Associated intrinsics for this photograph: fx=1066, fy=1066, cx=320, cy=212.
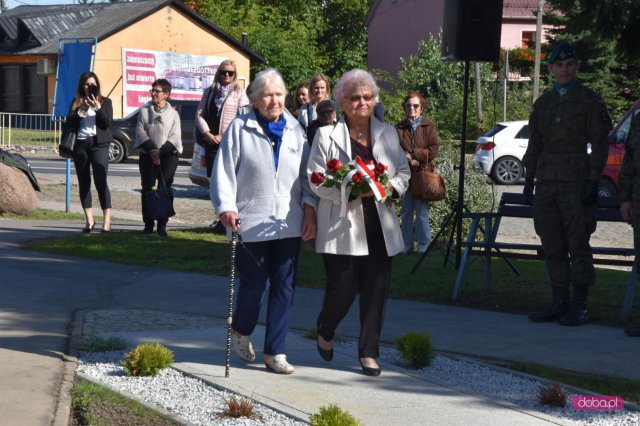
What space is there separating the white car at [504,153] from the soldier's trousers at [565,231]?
659 inches

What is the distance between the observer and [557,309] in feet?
27.6

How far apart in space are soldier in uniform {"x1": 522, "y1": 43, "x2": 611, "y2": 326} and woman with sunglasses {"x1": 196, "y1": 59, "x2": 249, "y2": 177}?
4170mm

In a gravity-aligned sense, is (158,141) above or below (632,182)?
above

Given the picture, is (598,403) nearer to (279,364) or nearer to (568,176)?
(279,364)

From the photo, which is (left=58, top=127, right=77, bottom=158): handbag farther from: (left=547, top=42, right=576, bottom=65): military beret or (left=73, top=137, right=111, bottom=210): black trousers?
(left=547, top=42, right=576, bottom=65): military beret

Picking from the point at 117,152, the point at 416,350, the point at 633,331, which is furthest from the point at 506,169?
the point at 416,350

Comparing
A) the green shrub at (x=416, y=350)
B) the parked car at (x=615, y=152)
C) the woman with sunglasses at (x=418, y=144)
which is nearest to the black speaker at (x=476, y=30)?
the woman with sunglasses at (x=418, y=144)

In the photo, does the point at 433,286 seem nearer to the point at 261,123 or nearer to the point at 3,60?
the point at 261,123

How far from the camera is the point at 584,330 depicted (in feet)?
26.4

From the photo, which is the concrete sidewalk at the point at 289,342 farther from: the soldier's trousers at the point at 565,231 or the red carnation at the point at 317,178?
the red carnation at the point at 317,178

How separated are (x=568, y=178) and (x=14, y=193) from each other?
961 cm

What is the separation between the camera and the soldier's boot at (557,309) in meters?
8.40

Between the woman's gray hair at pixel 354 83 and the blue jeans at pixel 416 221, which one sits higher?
the woman's gray hair at pixel 354 83

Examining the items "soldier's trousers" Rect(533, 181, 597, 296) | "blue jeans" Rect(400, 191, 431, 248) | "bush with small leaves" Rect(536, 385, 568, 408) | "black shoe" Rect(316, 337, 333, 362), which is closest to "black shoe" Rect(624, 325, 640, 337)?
"soldier's trousers" Rect(533, 181, 597, 296)
